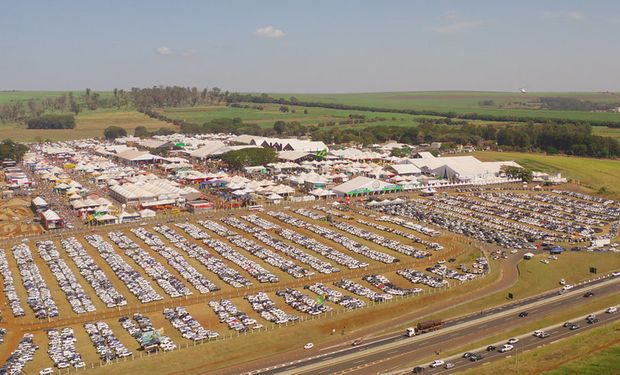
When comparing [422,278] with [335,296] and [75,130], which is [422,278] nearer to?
[335,296]

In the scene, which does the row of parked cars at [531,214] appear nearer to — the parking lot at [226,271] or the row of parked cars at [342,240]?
the parking lot at [226,271]

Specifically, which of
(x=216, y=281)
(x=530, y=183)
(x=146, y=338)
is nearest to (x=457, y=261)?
(x=216, y=281)

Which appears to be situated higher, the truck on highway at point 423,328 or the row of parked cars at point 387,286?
the row of parked cars at point 387,286

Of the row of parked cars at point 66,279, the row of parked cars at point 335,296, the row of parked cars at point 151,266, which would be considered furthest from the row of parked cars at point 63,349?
the row of parked cars at point 335,296

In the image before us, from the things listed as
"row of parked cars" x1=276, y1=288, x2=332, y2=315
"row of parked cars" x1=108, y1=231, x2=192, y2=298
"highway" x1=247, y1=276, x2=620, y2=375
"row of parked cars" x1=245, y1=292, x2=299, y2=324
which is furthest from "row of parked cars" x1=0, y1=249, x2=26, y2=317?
"highway" x1=247, y1=276, x2=620, y2=375

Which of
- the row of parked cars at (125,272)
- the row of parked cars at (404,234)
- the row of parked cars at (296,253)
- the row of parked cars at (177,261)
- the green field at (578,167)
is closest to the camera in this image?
the row of parked cars at (125,272)

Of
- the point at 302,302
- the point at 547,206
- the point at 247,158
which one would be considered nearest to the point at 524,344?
the point at 302,302

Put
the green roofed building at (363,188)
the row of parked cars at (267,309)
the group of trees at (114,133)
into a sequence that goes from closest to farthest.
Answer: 1. the row of parked cars at (267,309)
2. the green roofed building at (363,188)
3. the group of trees at (114,133)
